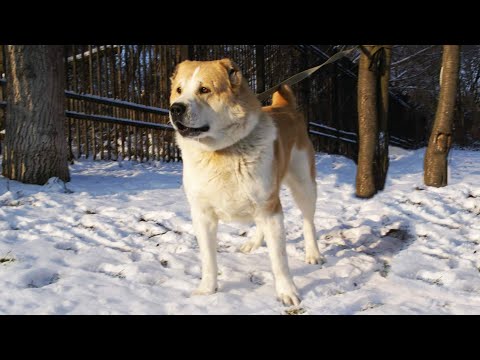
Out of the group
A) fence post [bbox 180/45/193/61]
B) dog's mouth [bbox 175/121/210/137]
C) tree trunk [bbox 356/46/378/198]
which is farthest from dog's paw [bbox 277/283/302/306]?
fence post [bbox 180/45/193/61]

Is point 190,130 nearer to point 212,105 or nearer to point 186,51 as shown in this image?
point 212,105

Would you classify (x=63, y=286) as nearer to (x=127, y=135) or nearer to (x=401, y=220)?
(x=401, y=220)

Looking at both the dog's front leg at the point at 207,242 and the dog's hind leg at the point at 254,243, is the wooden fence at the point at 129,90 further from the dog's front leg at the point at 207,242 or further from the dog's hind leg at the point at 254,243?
the dog's front leg at the point at 207,242

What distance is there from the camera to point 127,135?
807 centimetres

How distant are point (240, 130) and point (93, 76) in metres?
5.98

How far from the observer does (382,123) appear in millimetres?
5602

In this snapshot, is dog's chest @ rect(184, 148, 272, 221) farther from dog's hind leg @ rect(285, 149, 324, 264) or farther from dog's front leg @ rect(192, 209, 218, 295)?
dog's hind leg @ rect(285, 149, 324, 264)

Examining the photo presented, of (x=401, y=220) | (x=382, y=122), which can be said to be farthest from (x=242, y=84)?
(x=382, y=122)

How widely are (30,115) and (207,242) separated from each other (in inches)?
144

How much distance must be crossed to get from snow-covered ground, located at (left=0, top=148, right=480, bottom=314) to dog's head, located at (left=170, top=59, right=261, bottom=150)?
991 mm

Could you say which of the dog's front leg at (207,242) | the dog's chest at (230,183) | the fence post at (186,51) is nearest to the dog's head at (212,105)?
the dog's chest at (230,183)

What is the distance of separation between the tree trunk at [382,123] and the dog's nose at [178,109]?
3674mm

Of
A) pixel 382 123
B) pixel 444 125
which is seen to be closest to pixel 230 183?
pixel 382 123

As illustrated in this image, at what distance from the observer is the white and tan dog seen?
2697mm
